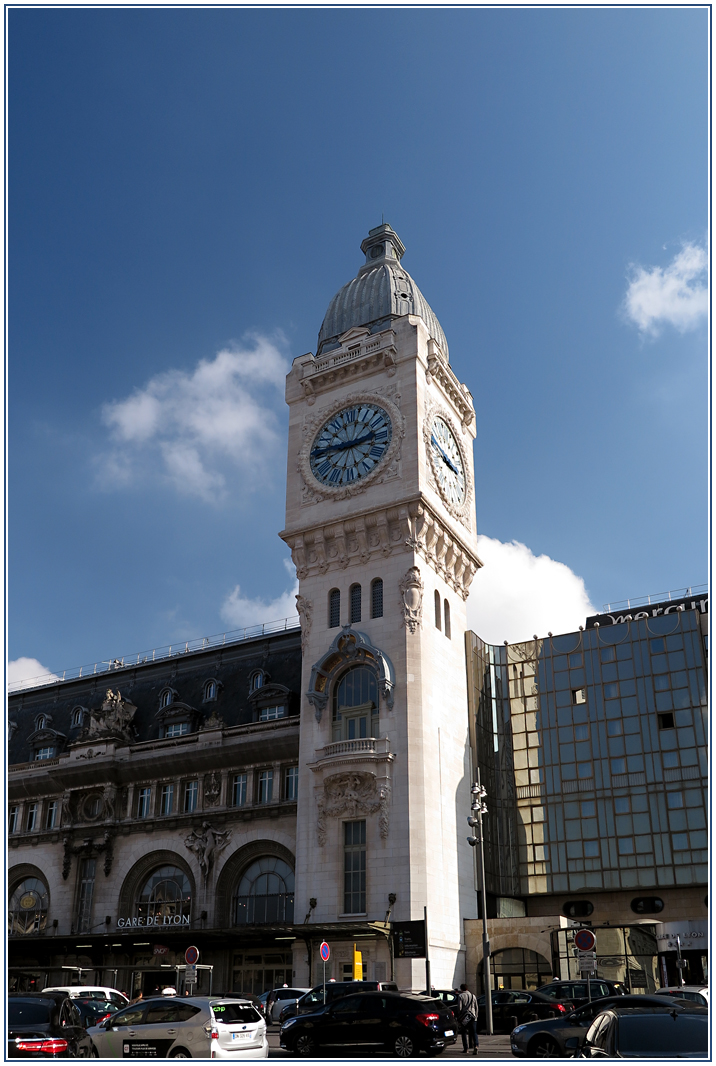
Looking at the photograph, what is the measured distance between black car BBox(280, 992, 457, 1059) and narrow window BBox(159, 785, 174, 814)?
109 feet

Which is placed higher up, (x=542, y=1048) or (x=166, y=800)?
(x=166, y=800)

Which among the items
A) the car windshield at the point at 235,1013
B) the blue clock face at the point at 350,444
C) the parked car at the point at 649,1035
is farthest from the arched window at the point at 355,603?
the parked car at the point at 649,1035

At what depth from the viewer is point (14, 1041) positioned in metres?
20.6

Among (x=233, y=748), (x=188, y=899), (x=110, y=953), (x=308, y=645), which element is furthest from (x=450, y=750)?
(x=110, y=953)

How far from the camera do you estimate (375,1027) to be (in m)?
25.5

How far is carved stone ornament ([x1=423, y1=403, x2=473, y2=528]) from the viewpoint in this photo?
5528cm

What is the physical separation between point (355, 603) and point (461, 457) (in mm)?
14499

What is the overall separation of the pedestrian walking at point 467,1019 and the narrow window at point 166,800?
32.2 meters

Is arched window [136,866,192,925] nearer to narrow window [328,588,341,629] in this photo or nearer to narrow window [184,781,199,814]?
narrow window [184,781,199,814]

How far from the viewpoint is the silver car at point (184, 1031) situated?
21953 millimetres

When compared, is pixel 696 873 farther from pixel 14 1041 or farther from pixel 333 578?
pixel 14 1041

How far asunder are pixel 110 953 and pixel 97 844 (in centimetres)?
712

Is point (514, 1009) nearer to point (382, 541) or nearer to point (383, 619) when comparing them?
point (383, 619)

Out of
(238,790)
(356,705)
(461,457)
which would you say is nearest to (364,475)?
(461,457)
